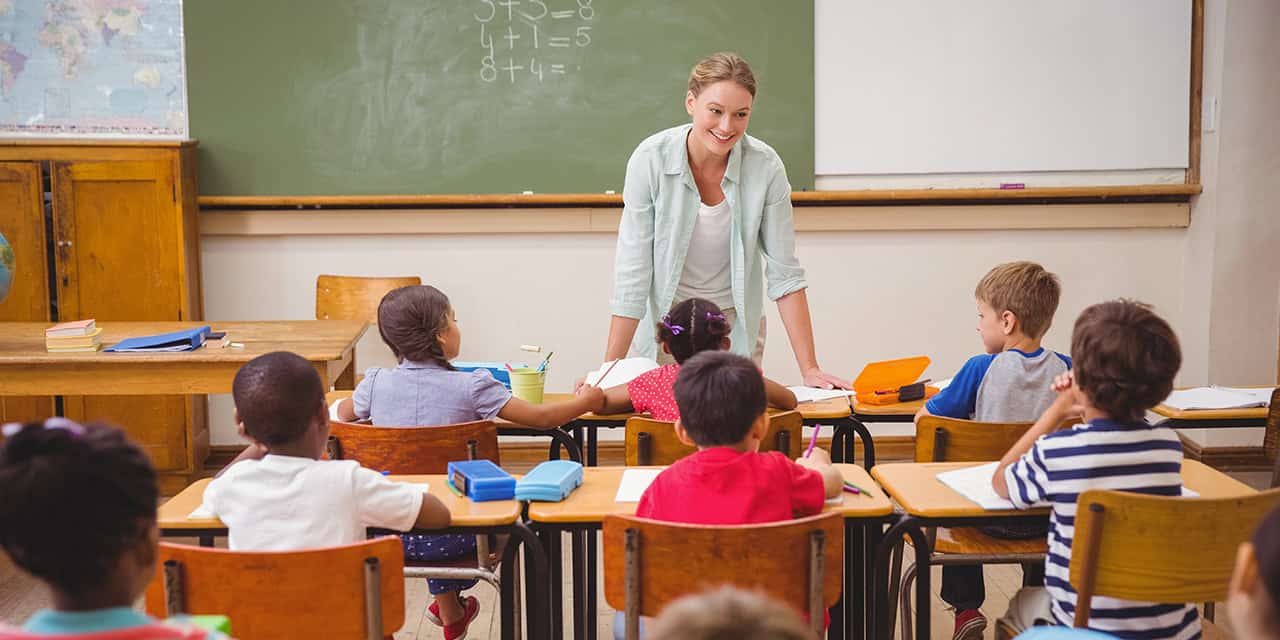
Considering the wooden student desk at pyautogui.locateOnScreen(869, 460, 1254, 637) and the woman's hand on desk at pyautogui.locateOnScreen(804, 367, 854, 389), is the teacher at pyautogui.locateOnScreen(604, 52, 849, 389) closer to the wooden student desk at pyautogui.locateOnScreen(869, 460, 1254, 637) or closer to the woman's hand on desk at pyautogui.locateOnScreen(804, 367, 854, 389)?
the woman's hand on desk at pyautogui.locateOnScreen(804, 367, 854, 389)

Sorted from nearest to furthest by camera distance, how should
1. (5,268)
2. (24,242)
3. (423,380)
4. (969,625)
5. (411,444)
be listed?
(411,444) → (423,380) → (969,625) → (5,268) → (24,242)

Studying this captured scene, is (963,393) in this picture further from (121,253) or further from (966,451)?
(121,253)

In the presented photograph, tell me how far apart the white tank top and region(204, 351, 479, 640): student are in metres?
1.53

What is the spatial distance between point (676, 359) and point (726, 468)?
91 centimetres

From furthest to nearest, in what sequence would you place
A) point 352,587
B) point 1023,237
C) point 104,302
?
point 1023,237, point 104,302, point 352,587

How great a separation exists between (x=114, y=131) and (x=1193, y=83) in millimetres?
4619

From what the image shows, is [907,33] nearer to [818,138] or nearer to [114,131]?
[818,138]

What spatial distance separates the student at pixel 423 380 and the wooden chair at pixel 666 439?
351mm

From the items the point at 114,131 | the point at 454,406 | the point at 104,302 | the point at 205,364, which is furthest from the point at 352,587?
the point at 114,131

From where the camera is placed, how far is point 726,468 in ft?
6.87

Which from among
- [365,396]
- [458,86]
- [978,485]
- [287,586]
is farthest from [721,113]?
[458,86]

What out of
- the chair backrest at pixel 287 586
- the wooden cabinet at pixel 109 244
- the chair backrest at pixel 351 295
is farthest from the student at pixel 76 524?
the wooden cabinet at pixel 109 244

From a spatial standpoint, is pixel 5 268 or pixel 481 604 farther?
pixel 5 268

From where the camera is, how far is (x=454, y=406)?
295 centimetres
